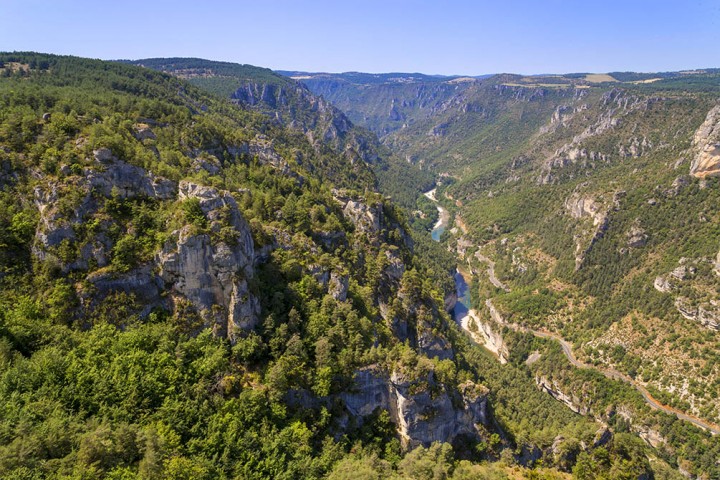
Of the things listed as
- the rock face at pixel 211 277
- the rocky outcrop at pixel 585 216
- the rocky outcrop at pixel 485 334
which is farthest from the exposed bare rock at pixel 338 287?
the rocky outcrop at pixel 585 216

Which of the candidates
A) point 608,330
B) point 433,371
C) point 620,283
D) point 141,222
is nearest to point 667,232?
point 620,283

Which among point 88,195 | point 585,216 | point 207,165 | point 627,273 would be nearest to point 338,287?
point 88,195

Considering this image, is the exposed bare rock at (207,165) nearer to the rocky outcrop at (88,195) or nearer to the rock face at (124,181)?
the rock face at (124,181)

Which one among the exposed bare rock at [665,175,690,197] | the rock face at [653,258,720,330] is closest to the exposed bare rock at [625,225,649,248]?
the rock face at [653,258,720,330]

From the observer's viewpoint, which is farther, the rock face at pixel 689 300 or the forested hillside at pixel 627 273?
the rock face at pixel 689 300

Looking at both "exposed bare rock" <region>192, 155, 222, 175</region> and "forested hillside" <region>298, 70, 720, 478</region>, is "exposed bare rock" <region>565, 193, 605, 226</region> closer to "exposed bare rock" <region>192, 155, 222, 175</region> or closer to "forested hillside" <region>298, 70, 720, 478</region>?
"forested hillside" <region>298, 70, 720, 478</region>

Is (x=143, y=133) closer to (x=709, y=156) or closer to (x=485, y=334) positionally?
(x=485, y=334)

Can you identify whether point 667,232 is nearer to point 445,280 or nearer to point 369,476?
point 445,280
